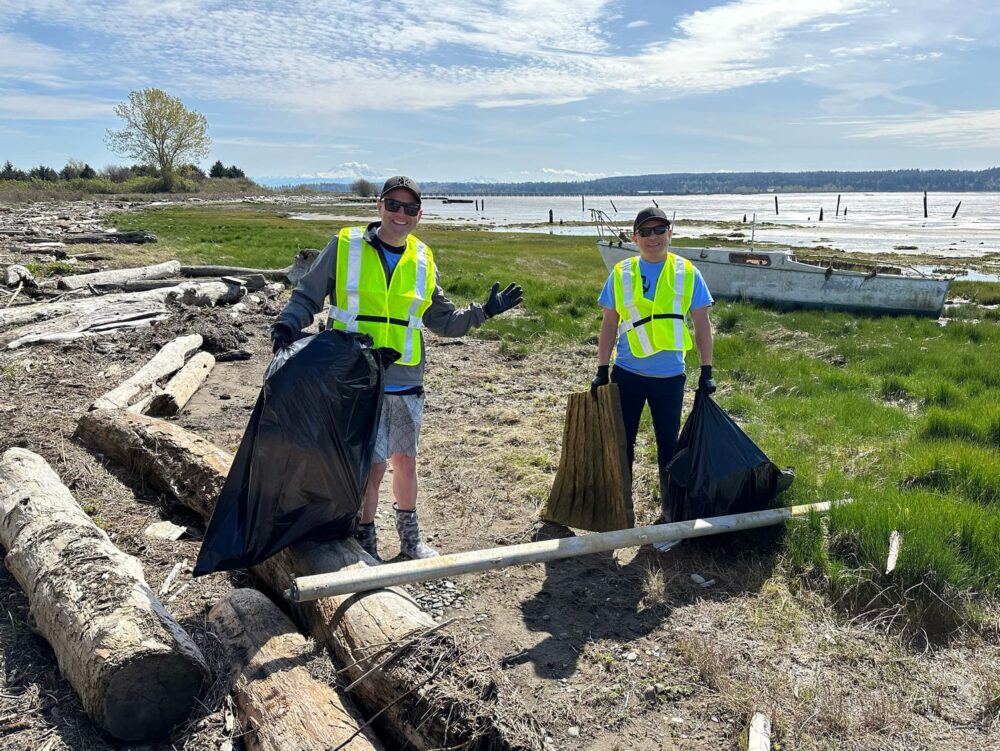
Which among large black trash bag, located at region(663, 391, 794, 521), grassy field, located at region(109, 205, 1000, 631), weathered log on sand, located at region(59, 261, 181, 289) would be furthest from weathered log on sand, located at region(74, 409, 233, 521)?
weathered log on sand, located at region(59, 261, 181, 289)

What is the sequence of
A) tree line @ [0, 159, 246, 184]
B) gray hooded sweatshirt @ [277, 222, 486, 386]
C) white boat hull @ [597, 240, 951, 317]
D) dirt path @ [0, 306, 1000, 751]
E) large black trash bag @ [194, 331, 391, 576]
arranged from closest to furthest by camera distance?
dirt path @ [0, 306, 1000, 751] < large black trash bag @ [194, 331, 391, 576] < gray hooded sweatshirt @ [277, 222, 486, 386] < white boat hull @ [597, 240, 951, 317] < tree line @ [0, 159, 246, 184]

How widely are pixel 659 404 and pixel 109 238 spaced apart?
70.7 feet

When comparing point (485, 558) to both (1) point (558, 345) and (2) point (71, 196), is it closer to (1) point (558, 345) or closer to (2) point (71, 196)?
(1) point (558, 345)

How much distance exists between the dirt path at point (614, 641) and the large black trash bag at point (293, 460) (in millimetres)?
420

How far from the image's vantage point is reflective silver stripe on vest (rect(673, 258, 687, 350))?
4156 millimetres

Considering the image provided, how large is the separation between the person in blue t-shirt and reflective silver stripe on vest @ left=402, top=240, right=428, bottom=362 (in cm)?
120

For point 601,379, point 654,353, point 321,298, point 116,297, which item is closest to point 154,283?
point 116,297

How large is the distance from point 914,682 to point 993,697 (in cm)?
28

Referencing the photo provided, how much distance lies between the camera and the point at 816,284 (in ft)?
45.1

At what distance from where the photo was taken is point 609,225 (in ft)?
54.9

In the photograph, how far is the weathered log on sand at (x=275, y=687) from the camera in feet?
7.60

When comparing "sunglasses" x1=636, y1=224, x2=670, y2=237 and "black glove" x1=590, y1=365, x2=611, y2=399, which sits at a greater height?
"sunglasses" x1=636, y1=224, x2=670, y2=237

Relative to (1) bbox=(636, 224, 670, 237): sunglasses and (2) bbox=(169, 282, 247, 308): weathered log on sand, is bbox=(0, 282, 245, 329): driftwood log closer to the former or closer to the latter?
(2) bbox=(169, 282, 247, 308): weathered log on sand

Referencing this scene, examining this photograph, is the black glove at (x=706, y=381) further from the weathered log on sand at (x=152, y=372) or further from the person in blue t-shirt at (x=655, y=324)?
the weathered log on sand at (x=152, y=372)
